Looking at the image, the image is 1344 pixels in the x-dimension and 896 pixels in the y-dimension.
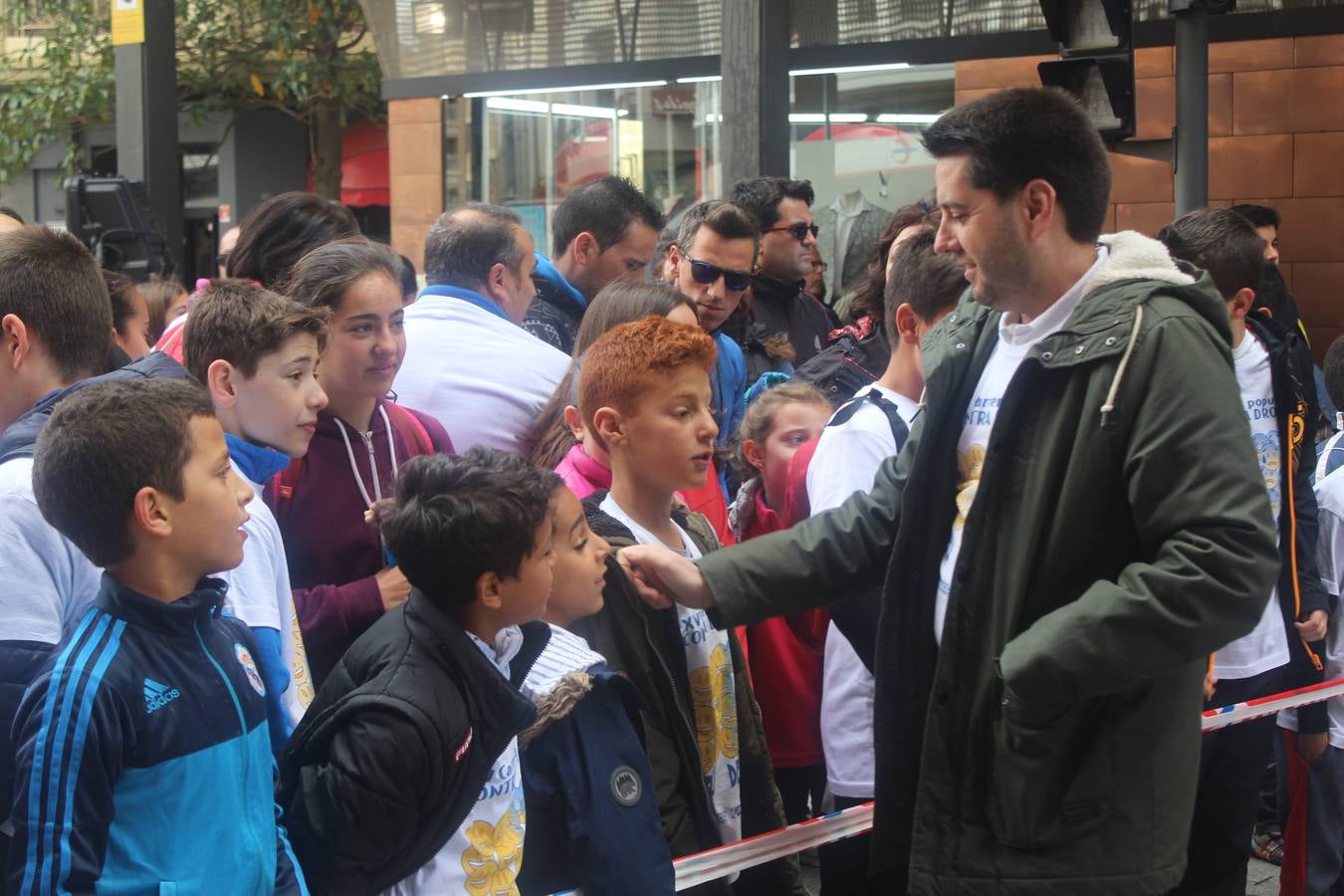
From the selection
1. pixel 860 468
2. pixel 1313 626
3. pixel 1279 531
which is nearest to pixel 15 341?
pixel 860 468

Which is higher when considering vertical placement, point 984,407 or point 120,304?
point 120,304

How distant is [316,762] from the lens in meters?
2.35

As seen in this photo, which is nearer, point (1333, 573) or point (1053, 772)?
point (1053, 772)

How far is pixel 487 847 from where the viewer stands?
7.95 feet

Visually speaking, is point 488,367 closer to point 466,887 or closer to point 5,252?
point 5,252

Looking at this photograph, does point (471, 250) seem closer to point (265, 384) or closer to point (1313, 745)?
point (265, 384)

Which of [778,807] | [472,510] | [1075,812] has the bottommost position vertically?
[778,807]

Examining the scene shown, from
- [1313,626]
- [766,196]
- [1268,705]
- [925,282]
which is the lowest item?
[1268,705]

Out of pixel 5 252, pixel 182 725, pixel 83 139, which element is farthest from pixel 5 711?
pixel 83 139

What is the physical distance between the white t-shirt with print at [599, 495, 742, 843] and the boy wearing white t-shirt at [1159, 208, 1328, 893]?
163 centimetres

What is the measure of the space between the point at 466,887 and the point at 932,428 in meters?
1.13

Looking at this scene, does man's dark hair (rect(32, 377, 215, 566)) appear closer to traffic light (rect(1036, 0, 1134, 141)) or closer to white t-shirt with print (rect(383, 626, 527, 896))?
white t-shirt with print (rect(383, 626, 527, 896))

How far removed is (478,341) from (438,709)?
179 cm

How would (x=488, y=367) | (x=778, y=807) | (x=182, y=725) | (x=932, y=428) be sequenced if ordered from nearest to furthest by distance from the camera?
1. (x=182, y=725)
2. (x=932, y=428)
3. (x=778, y=807)
4. (x=488, y=367)
